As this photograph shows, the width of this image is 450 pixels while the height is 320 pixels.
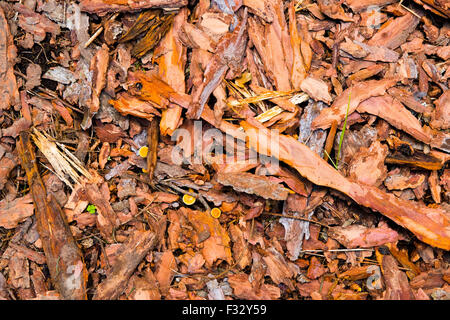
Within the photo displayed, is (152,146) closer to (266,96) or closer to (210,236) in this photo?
(210,236)

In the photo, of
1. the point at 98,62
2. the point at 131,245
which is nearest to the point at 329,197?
the point at 131,245

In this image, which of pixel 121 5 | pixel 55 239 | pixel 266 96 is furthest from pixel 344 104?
pixel 55 239

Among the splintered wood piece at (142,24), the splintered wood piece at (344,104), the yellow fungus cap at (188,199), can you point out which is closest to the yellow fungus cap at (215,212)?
the yellow fungus cap at (188,199)

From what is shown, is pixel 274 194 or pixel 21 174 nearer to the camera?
pixel 274 194

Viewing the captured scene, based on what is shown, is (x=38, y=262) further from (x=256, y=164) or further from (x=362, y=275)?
(x=362, y=275)

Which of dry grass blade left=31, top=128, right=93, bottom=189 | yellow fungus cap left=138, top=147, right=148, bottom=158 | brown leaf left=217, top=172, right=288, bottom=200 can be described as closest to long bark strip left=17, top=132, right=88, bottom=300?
dry grass blade left=31, top=128, right=93, bottom=189

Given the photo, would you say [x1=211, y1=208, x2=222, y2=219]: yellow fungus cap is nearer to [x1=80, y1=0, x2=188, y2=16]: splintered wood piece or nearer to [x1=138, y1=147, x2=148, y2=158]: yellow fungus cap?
[x1=138, y1=147, x2=148, y2=158]: yellow fungus cap

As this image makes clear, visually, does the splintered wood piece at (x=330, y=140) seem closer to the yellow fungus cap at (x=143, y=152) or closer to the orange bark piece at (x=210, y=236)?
the orange bark piece at (x=210, y=236)
